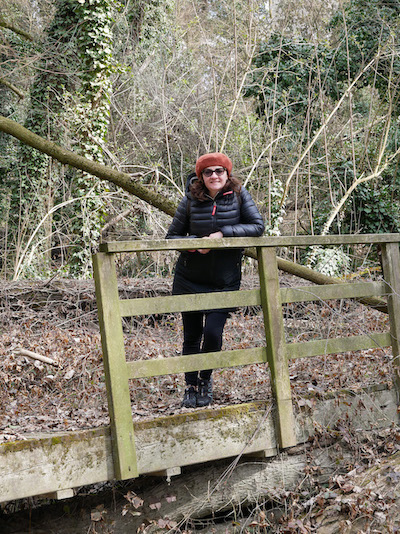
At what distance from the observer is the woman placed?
418 centimetres

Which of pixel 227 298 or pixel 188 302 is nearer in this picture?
pixel 188 302

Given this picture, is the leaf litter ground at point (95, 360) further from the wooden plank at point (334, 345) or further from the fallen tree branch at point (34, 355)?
the wooden plank at point (334, 345)

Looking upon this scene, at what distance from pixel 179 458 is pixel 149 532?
0.72m

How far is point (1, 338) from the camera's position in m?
7.09

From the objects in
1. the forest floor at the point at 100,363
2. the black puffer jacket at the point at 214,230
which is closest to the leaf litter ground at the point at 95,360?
the forest floor at the point at 100,363

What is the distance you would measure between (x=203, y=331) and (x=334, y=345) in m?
0.99

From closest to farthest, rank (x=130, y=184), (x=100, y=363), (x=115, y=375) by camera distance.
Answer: (x=115, y=375) < (x=130, y=184) < (x=100, y=363)

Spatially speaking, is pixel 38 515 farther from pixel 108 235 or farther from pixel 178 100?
pixel 178 100

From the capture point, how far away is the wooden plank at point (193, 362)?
372 centimetres

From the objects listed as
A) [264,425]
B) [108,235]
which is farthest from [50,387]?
[108,235]

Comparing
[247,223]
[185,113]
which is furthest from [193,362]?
[185,113]

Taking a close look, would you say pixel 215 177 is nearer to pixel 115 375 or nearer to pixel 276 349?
pixel 276 349

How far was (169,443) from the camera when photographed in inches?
153

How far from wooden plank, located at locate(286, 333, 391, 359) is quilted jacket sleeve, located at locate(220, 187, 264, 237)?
2.78 feet
